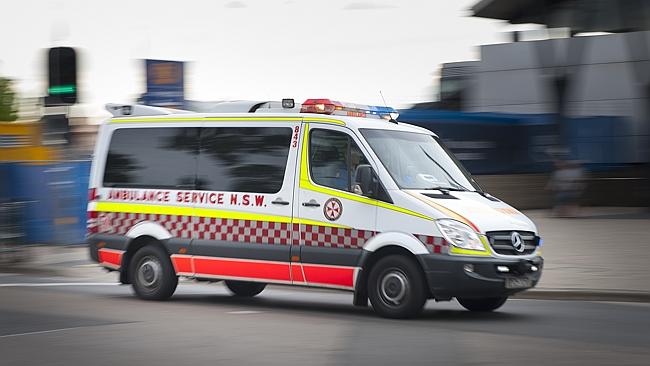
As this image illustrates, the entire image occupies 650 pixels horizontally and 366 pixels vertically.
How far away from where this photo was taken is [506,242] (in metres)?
11.4

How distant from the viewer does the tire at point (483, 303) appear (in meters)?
12.5

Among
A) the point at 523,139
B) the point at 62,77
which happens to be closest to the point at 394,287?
the point at 62,77

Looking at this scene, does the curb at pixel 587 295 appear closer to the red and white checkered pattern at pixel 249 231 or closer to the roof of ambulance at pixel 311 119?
the roof of ambulance at pixel 311 119

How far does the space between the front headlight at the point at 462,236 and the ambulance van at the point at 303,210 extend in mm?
14

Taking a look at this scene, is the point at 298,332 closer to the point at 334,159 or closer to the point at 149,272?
the point at 334,159

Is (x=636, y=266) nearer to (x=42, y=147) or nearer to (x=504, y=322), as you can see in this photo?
(x=504, y=322)

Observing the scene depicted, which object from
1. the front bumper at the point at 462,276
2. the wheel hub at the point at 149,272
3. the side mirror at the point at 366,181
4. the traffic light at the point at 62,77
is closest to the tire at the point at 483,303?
the front bumper at the point at 462,276

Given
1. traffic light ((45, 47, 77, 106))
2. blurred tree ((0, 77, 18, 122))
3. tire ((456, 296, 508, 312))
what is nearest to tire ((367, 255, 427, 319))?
tire ((456, 296, 508, 312))

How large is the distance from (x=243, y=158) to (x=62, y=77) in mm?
5751

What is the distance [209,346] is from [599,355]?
10.1ft

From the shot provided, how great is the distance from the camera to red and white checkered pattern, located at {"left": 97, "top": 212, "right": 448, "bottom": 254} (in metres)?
11.7

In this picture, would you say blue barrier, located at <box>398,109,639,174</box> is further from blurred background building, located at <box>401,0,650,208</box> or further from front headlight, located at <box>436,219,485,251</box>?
front headlight, located at <box>436,219,485,251</box>

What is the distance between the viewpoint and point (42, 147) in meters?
22.6

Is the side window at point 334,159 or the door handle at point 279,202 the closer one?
the side window at point 334,159
